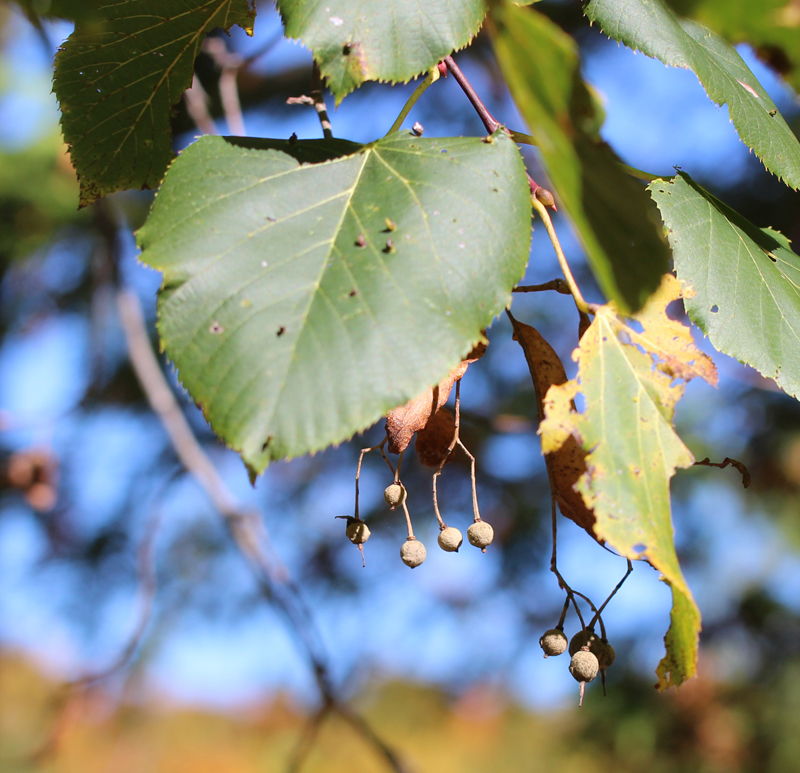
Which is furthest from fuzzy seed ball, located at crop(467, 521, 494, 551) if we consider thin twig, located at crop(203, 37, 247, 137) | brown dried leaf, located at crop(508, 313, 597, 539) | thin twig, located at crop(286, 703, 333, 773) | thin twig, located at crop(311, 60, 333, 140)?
thin twig, located at crop(203, 37, 247, 137)

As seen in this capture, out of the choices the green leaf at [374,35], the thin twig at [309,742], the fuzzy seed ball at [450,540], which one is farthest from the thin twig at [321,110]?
the thin twig at [309,742]

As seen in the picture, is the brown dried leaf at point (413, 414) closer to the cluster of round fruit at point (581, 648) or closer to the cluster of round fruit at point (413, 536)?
the cluster of round fruit at point (413, 536)

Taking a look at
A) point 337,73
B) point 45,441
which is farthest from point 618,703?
point 337,73

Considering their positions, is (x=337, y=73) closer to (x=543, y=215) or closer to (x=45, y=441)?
(x=543, y=215)

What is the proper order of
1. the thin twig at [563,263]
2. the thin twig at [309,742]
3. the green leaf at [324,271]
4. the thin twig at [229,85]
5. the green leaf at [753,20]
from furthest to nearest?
the thin twig at [229,85] < the thin twig at [309,742] < the thin twig at [563,263] < the green leaf at [324,271] < the green leaf at [753,20]

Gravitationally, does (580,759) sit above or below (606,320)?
below

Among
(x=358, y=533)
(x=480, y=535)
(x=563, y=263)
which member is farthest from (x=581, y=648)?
(x=563, y=263)

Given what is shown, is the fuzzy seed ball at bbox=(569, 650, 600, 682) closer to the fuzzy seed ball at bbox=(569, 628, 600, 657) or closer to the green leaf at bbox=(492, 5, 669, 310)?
the fuzzy seed ball at bbox=(569, 628, 600, 657)
